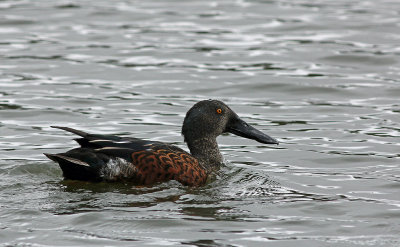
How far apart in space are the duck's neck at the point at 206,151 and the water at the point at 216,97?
0.50ft

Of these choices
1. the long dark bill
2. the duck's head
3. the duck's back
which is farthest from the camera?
the long dark bill

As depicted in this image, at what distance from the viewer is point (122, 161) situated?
9.07 metres

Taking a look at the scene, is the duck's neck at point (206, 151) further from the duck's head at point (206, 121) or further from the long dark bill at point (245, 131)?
the long dark bill at point (245, 131)

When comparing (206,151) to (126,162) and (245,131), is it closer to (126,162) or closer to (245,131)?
(245,131)

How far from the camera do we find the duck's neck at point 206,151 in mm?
10383

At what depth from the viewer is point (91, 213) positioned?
325 inches

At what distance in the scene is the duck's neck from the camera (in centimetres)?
1038

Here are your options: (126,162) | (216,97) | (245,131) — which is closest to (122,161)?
(126,162)

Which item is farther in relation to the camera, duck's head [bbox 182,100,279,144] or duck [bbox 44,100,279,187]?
duck's head [bbox 182,100,279,144]

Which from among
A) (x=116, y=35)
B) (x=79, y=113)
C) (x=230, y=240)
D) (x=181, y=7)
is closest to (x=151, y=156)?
(x=230, y=240)

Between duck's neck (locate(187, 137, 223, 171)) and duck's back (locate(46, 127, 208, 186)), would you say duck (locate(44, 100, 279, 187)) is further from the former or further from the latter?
duck's neck (locate(187, 137, 223, 171))

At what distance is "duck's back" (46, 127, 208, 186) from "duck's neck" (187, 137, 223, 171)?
97 cm

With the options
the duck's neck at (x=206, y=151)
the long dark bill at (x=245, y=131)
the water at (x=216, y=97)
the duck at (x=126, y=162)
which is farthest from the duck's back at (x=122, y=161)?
the long dark bill at (x=245, y=131)

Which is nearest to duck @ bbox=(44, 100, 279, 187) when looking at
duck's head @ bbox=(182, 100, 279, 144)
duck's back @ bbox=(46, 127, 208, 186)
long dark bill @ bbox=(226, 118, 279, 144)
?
duck's back @ bbox=(46, 127, 208, 186)
